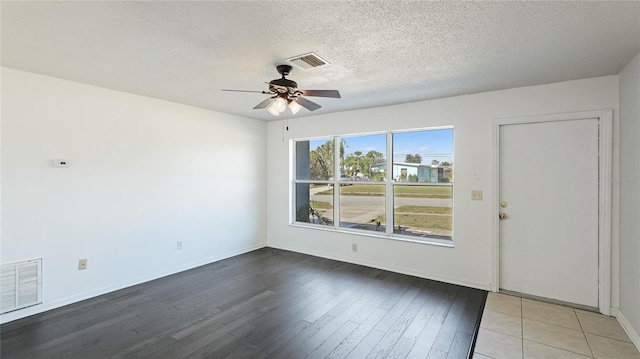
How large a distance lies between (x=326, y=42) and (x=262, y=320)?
259 centimetres

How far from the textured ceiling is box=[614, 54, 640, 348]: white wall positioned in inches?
10.0

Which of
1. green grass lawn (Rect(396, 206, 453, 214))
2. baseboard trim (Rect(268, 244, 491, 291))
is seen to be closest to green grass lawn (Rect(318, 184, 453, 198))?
green grass lawn (Rect(396, 206, 453, 214))

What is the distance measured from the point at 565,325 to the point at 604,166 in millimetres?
1640

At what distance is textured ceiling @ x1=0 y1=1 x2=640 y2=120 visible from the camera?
1860mm

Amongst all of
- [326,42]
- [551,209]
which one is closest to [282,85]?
[326,42]

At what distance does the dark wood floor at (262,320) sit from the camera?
240cm

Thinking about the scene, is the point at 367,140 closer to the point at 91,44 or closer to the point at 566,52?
the point at 566,52

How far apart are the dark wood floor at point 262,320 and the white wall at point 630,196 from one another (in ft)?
3.93

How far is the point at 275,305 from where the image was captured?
10.5 feet

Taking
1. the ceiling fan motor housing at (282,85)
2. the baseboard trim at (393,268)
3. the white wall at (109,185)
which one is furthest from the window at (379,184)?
the ceiling fan motor housing at (282,85)

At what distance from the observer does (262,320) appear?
9.44 feet

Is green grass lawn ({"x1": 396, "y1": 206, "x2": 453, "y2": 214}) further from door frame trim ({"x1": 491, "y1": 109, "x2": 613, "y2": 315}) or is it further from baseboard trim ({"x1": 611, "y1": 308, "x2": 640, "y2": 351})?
baseboard trim ({"x1": 611, "y1": 308, "x2": 640, "y2": 351})

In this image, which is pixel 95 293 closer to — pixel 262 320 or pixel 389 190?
pixel 262 320

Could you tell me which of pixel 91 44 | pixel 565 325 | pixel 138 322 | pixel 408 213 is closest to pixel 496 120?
pixel 408 213
